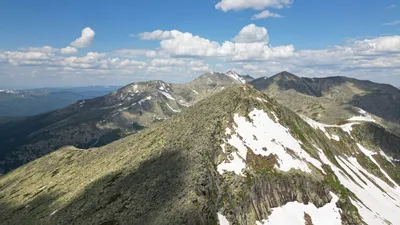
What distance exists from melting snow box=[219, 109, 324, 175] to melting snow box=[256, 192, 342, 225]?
9659 mm

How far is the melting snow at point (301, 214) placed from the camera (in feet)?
200

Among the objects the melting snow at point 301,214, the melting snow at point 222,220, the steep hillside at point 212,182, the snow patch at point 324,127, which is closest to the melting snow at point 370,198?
the steep hillside at point 212,182

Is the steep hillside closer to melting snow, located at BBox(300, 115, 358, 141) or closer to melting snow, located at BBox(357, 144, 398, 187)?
melting snow, located at BBox(357, 144, 398, 187)

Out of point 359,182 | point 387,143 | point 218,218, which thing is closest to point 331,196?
point 218,218

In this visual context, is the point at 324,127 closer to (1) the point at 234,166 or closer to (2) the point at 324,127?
(2) the point at 324,127

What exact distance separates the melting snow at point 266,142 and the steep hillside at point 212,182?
33 centimetres

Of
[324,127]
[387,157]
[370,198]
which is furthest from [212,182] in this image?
[387,157]

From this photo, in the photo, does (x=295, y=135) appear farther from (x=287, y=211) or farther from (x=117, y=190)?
(x=117, y=190)

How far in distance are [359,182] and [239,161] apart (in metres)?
72.5

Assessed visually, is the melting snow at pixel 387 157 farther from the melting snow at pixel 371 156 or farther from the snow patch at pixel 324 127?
the snow patch at pixel 324 127

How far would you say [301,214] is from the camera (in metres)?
64.9

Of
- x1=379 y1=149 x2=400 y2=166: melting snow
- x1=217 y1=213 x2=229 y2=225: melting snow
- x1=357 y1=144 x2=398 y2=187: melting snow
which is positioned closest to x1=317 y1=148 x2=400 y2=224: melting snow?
x1=357 y1=144 x2=398 y2=187: melting snow

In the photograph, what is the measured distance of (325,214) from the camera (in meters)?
67.4

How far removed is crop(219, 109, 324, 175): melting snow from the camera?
242 ft
